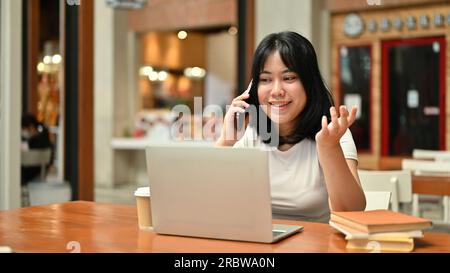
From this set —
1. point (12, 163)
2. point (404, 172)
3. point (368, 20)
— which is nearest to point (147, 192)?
point (404, 172)

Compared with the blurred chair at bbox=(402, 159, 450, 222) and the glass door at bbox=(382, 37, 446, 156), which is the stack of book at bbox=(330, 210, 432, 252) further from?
the glass door at bbox=(382, 37, 446, 156)

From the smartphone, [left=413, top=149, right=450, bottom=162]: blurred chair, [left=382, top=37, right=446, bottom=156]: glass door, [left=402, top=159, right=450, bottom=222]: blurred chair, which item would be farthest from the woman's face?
[left=382, top=37, right=446, bottom=156]: glass door

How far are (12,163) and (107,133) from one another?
4.50 metres

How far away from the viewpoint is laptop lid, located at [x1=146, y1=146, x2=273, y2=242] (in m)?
Answer: 1.31

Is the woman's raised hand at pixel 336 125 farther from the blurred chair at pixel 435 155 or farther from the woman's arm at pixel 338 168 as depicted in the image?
the blurred chair at pixel 435 155

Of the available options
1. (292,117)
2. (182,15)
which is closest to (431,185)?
(292,117)

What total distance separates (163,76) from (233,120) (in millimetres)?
10210

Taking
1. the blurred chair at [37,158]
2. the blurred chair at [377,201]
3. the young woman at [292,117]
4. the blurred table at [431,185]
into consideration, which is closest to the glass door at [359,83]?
the blurred chair at [37,158]

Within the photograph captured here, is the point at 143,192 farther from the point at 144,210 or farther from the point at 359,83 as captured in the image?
the point at 359,83

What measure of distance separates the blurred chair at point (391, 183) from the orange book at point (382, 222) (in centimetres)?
151

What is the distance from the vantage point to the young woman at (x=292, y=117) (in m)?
1.82

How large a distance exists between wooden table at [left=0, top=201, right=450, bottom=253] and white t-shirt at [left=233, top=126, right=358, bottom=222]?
22cm

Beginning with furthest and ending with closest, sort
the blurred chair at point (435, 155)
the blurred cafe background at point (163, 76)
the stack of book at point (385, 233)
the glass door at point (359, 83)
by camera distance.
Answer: the glass door at point (359, 83), the blurred cafe background at point (163, 76), the blurred chair at point (435, 155), the stack of book at point (385, 233)

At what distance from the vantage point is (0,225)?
1.67 metres
